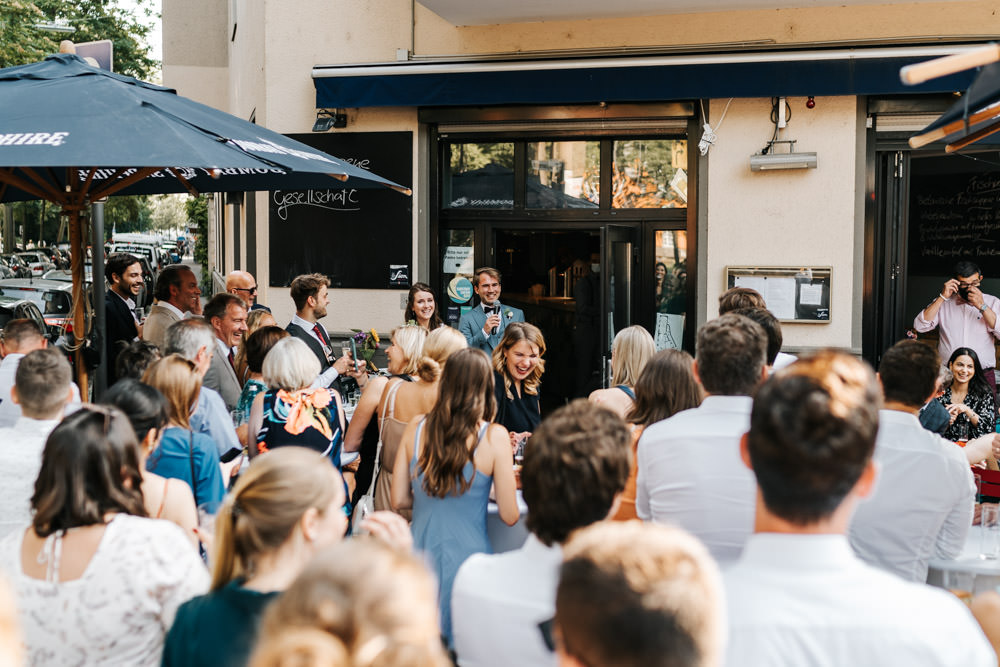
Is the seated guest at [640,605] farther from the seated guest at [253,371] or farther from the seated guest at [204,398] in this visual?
the seated guest at [253,371]

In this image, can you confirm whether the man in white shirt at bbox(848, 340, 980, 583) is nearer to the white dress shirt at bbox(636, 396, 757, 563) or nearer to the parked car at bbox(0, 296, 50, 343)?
the white dress shirt at bbox(636, 396, 757, 563)

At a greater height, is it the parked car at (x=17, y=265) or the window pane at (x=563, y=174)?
the window pane at (x=563, y=174)

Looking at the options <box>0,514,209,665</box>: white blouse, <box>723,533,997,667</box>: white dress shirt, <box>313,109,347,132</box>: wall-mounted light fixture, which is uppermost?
<box>313,109,347,132</box>: wall-mounted light fixture

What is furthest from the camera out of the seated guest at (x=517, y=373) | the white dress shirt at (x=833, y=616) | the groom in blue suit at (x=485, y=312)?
the groom in blue suit at (x=485, y=312)

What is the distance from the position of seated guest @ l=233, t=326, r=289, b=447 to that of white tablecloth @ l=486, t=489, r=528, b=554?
5.14 ft

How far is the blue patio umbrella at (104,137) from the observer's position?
402 cm

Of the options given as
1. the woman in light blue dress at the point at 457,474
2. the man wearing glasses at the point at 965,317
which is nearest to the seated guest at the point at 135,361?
the woman in light blue dress at the point at 457,474

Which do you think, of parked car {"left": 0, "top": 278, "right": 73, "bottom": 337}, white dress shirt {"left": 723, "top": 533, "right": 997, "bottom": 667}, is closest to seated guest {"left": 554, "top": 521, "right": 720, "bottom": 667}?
white dress shirt {"left": 723, "top": 533, "right": 997, "bottom": 667}

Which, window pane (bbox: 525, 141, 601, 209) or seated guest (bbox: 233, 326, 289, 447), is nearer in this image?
seated guest (bbox: 233, 326, 289, 447)

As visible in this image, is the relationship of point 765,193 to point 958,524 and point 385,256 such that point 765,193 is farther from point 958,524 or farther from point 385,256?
point 958,524

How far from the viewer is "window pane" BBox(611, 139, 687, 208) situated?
8594 mm

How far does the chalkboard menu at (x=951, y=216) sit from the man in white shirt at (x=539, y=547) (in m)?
9.38

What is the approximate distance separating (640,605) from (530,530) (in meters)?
0.93

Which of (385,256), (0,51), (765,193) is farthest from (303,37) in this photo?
(0,51)
